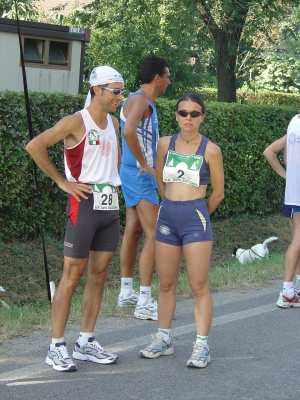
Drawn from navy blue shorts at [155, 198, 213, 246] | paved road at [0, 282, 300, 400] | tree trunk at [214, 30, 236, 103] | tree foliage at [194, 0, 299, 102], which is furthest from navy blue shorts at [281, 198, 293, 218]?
tree trunk at [214, 30, 236, 103]

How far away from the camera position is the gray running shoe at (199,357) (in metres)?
5.32

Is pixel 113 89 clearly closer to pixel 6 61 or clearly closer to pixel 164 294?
pixel 164 294

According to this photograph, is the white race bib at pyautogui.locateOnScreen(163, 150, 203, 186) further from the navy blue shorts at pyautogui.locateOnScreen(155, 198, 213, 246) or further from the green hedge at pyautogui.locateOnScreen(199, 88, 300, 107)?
the green hedge at pyautogui.locateOnScreen(199, 88, 300, 107)

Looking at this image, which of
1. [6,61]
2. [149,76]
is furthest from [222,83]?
[149,76]

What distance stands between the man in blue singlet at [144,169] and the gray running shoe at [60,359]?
1.68 meters

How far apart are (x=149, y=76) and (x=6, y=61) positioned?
722 centimetres

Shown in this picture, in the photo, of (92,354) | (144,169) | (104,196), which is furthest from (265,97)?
(92,354)

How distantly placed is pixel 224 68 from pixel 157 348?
508 inches

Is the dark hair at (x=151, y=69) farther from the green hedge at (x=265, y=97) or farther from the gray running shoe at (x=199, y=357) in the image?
the green hedge at (x=265, y=97)

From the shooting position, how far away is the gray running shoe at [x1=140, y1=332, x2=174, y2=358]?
5527 millimetres

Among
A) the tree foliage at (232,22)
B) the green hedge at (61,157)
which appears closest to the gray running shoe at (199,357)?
the green hedge at (61,157)

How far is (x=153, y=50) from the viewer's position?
20.4 meters

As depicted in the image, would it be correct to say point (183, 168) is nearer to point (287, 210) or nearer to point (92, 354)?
point (92, 354)

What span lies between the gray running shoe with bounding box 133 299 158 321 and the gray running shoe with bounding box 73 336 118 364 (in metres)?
1.36
